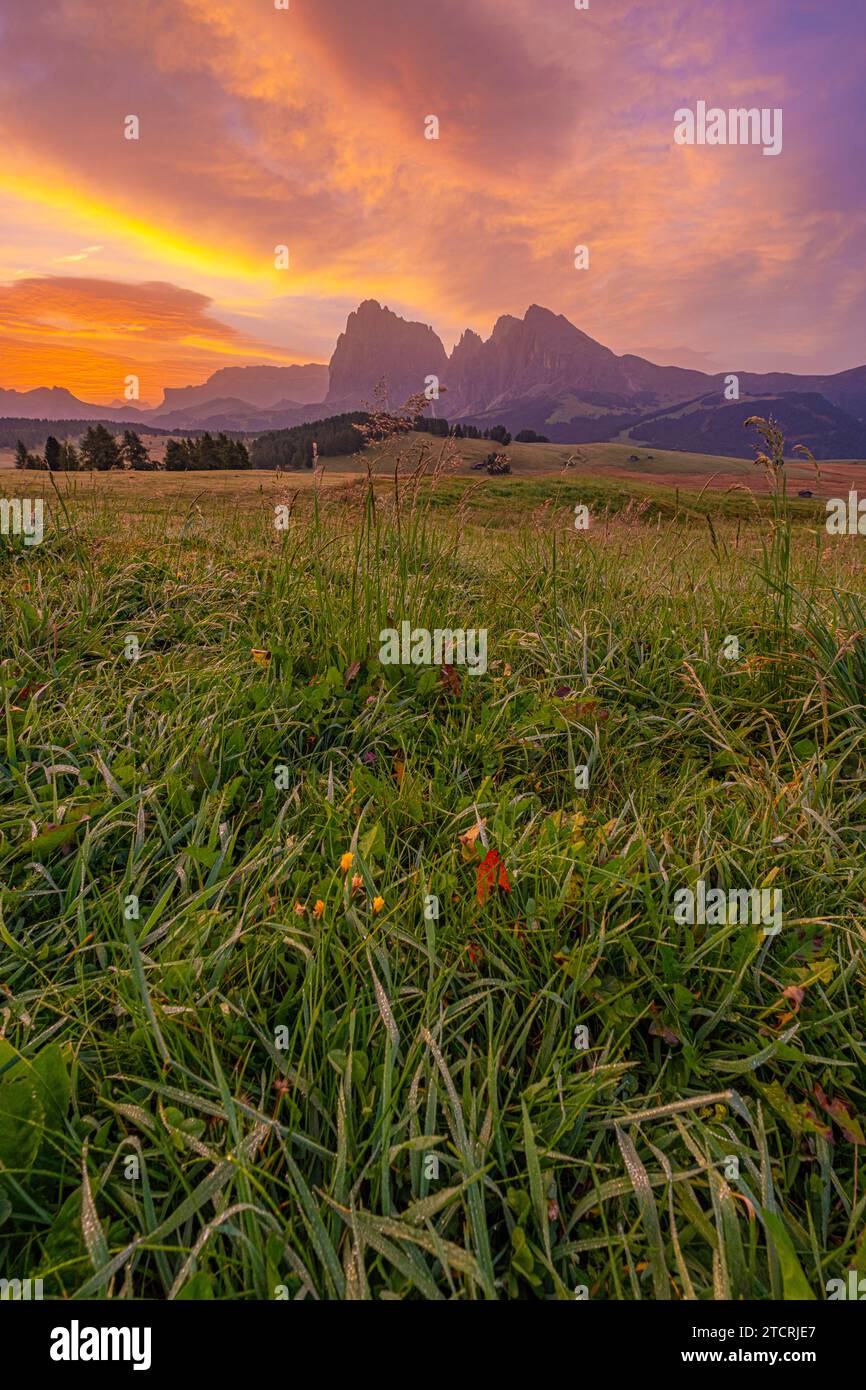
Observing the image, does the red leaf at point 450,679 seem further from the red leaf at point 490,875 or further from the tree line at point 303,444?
the tree line at point 303,444

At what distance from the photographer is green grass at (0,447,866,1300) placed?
1.50 m

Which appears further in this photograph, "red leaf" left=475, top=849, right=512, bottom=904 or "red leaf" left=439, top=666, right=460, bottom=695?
"red leaf" left=439, top=666, right=460, bottom=695

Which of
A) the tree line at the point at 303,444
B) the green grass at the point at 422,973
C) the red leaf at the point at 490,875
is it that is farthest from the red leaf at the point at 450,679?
the tree line at the point at 303,444

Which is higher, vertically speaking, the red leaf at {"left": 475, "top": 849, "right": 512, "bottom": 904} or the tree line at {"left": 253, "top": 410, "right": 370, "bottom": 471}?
the tree line at {"left": 253, "top": 410, "right": 370, "bottom": 471}

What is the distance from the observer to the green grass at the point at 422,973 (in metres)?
1.50

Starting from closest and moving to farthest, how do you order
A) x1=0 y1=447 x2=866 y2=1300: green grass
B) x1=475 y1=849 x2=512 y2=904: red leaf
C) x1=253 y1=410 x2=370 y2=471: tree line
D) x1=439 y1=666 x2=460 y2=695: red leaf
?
1. x1=0 y1=447 x2=866 y2=1300: green grass
2. x1=475 y1=849 x2=512 y2=904: red leaf
3. x1=439 y1=666 x2=460 y2=695: red leaf
4. x1=253 y1=410 x2=370 y2=471: tree line

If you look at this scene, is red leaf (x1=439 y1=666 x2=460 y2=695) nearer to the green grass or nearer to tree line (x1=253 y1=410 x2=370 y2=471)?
the green grass

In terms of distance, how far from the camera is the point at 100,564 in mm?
5488

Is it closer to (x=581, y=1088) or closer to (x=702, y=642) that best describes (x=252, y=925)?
(x=581, y=1088)

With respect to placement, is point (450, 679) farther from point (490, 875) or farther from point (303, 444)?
point (303, 444)

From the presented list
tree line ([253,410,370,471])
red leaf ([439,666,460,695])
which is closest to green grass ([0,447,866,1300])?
red leaf ([439,666,460,695])

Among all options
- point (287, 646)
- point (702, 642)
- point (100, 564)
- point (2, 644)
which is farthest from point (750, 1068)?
point (100, 564)
